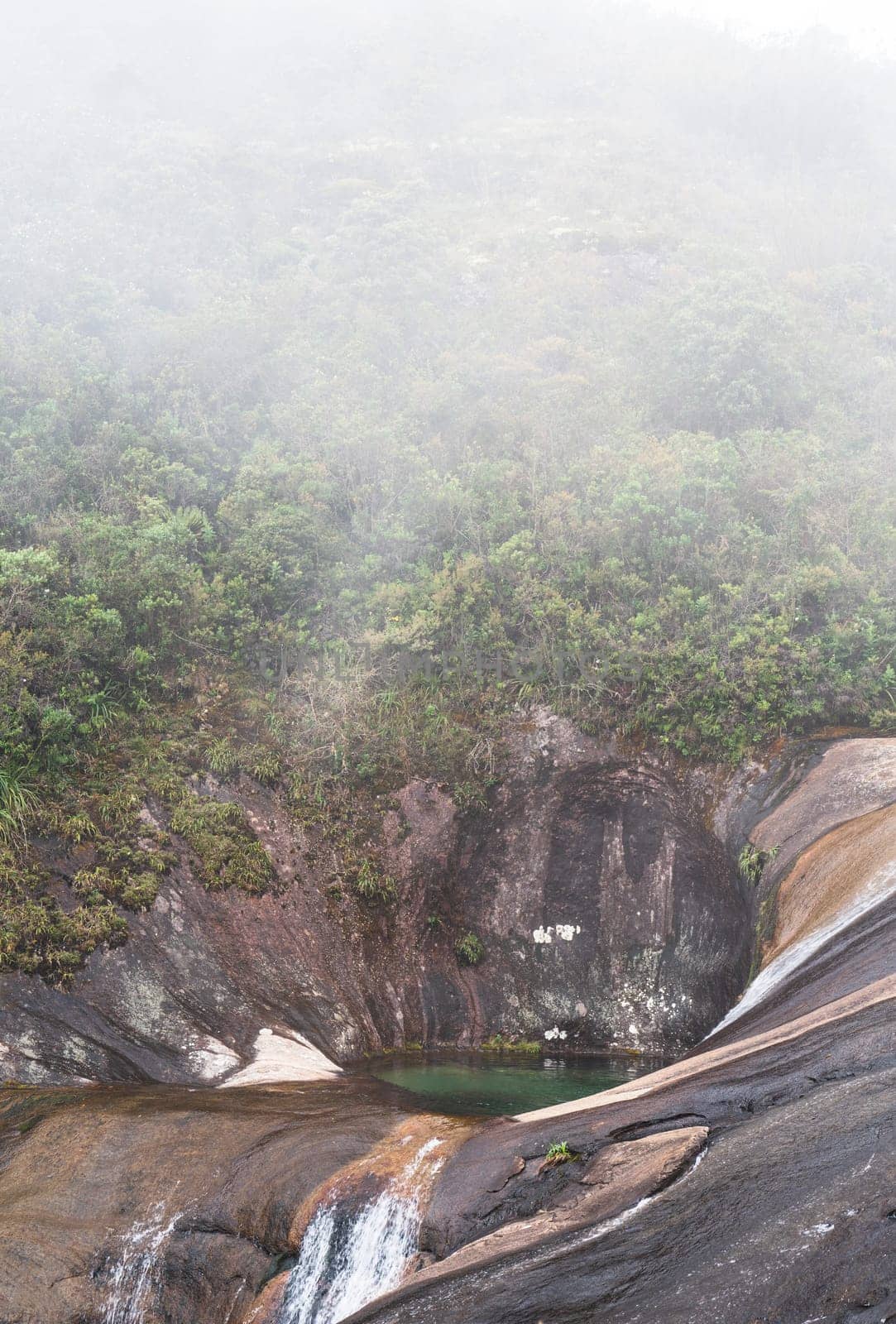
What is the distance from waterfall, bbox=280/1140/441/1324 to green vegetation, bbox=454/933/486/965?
8655 millimetres

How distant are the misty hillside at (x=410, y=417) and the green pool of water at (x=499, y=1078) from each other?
3873 millimetres

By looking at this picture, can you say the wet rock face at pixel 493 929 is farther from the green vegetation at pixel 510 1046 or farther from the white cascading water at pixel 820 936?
the white cascading water at pixel 820 936

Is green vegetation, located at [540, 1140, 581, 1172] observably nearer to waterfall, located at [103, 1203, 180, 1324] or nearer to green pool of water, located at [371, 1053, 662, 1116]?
green pool of water, located at [371, 1053, 662, 1116]

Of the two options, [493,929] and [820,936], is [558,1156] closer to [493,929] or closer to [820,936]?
[820,936]

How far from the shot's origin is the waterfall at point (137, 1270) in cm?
896

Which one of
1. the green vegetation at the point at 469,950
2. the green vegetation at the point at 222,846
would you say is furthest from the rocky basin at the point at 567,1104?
the green vegetation at the point at 222,846

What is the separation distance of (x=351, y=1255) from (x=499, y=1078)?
6.78m

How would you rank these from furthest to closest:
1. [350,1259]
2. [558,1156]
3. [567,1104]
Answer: [567,1104] < [558,1156] < [350,1259]

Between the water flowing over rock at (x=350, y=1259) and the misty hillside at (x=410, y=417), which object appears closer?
the water flowing over rock at (x=350, y=1259)

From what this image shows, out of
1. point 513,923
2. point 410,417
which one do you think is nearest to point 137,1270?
point 513,923

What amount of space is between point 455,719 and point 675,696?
4760mm

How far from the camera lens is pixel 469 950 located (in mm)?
18250

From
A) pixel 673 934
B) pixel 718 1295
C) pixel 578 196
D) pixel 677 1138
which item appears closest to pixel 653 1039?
pixel 673 934

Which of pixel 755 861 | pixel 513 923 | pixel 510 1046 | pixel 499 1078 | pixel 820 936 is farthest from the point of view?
pixel 513 923
